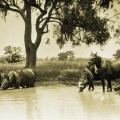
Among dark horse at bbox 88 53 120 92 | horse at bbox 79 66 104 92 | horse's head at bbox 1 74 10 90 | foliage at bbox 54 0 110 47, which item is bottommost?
horse's head at bbox 1 74 10 90

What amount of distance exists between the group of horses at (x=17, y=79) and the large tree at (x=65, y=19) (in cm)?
870

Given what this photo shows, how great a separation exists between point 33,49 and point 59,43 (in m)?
5.42

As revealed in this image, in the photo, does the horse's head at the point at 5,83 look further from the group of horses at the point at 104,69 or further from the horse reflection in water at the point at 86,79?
the group of horses at the point at 104,69

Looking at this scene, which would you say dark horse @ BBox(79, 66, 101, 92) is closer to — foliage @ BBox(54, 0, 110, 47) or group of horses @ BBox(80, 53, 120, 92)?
group of horses @ BBox(80, 53, 120, 92)

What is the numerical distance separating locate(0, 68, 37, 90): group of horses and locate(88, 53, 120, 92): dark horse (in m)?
6.39

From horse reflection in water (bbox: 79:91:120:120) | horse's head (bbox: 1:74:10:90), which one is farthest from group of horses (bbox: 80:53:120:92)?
horse's head (bbox: 1:74:10:90)

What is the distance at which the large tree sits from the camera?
39.3 m

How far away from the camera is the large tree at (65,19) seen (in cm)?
3931

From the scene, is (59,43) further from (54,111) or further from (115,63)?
(54,111)

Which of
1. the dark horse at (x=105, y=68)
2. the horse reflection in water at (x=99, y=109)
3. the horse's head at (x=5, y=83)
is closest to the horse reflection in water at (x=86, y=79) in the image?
the dark horse at (x=105, y=68)

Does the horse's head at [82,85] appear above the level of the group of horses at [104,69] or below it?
below

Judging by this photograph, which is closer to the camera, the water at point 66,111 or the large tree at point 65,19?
the water at point 66,111

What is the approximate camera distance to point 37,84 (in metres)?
32.7

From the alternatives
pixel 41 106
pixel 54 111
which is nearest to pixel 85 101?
pixel 41 106
